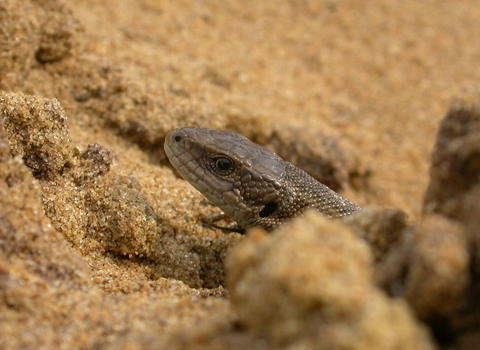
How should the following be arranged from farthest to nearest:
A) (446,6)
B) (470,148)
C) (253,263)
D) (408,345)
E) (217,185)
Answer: (446,6), (217,185), (470,148), (253,263), (408,345)

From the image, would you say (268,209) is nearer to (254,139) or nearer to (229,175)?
(229,175)

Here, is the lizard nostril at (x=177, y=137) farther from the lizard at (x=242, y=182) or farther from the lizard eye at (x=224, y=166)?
the lizard eye at (x=224, y=166)

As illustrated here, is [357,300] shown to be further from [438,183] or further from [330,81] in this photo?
[330,81]

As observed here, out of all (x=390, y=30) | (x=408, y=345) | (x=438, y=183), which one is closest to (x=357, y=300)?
(x=408, y=345)

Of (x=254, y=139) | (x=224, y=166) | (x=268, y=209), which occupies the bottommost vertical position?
(x=254, y=139)

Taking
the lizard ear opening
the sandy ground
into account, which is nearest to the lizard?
the lizard ear opening

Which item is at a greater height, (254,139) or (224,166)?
(224,166)

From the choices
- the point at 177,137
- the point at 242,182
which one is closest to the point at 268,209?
the point at 242,182

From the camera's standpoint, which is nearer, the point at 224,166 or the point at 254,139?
the point at 224,166
